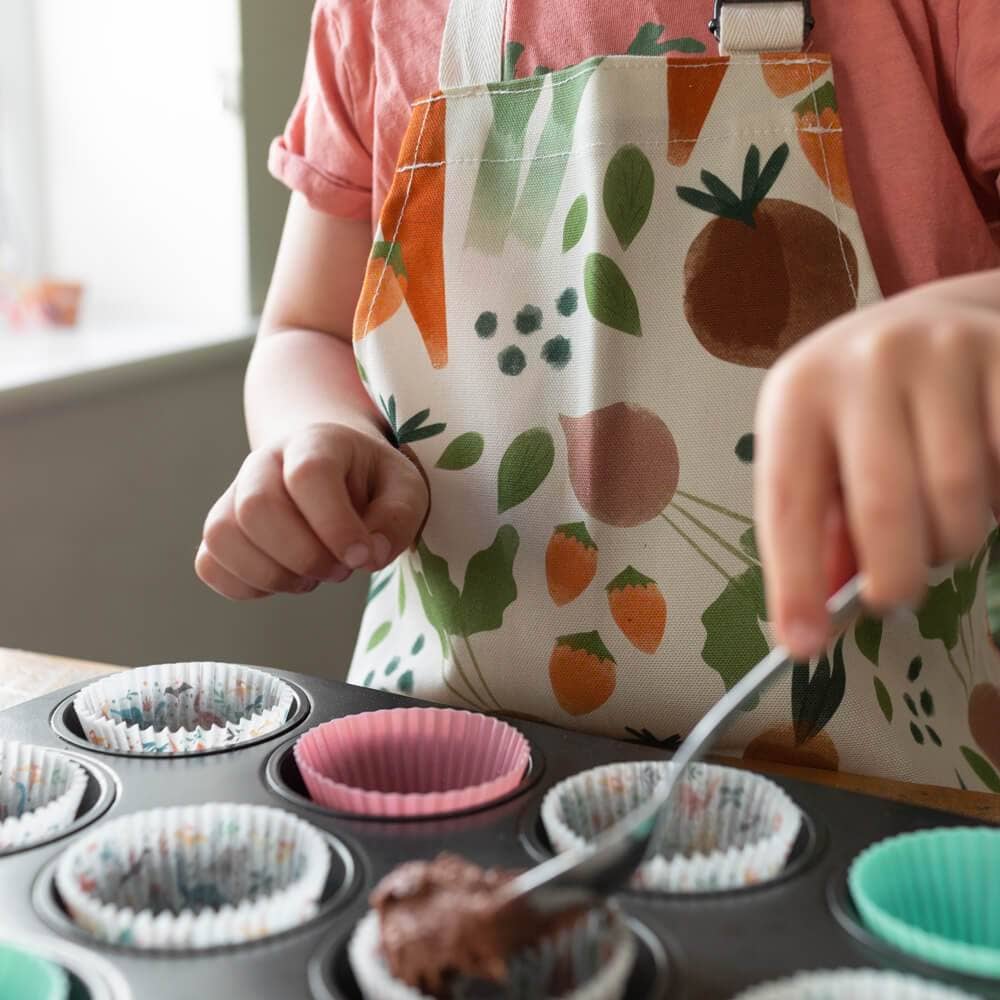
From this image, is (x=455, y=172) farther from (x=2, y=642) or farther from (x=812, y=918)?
(x=2, y=642)

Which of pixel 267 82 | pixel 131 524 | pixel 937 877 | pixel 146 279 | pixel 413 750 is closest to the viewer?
pixel 937 877

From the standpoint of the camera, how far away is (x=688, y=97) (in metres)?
0.70

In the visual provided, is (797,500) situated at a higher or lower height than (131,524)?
higher

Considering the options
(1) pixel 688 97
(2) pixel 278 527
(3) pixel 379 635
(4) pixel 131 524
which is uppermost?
(1) pixel 688 97

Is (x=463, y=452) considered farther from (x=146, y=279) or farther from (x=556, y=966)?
(x=146, y=279)

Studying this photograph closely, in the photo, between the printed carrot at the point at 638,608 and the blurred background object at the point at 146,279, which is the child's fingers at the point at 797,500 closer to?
the printed carrot at the point at 638,608

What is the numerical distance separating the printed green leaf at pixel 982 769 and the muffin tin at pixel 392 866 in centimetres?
19

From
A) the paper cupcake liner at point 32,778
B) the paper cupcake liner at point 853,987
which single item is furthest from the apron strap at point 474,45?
the paper cupcake liner at point 853,987

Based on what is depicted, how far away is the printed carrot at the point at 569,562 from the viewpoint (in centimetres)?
71

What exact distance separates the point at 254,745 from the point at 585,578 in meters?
0.20

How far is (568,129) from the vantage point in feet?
2.36

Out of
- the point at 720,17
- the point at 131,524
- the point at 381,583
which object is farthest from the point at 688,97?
the point at 131,524

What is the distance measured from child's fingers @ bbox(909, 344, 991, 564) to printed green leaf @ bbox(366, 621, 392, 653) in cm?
49

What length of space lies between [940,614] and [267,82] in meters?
1.16
